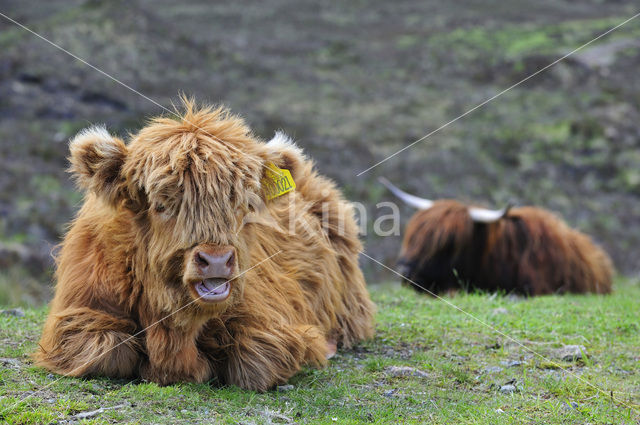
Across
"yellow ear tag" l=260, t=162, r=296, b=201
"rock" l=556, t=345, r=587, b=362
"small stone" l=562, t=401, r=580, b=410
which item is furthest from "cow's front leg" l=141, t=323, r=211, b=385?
"rock" l=556, t=345, r=587, b=362

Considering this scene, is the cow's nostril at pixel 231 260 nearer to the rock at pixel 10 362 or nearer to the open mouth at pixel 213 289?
the open mouth at pixel 213 289

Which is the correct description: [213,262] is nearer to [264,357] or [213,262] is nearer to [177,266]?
[177,266]

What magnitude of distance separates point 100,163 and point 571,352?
9.32 feet

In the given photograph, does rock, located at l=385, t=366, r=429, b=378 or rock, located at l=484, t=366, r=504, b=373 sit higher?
rock, located at l=484, t=366, r=504, b=373

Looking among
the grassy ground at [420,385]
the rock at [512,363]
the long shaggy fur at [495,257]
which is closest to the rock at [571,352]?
the grassy ground at [420,385]

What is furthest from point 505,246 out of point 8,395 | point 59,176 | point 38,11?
point 38,11

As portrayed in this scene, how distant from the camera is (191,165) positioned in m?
3.40

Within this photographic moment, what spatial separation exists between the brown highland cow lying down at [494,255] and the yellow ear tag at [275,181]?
13.3 feet

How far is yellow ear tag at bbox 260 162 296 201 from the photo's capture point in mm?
3798

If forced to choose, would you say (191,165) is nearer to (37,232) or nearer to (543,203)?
(37,232)

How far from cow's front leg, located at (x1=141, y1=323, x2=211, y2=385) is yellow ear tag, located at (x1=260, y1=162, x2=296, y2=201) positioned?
0.83 meters

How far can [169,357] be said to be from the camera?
3.48 meters

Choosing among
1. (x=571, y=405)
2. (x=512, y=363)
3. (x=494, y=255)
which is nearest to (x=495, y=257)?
(x=494, y=255)

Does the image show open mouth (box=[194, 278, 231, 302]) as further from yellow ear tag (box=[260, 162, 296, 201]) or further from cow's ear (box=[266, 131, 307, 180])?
cow's ear (box=[266, 131, 307, 180])
